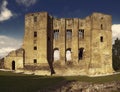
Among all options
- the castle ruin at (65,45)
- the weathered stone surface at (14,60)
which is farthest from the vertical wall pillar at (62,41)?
the weathered stone surface at (14,60)

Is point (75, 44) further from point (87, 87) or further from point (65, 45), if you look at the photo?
point (87, 87)

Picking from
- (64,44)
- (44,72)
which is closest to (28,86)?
(44,72)

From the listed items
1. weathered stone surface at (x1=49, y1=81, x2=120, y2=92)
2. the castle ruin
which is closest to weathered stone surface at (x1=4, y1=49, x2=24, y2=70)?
the castle ruin

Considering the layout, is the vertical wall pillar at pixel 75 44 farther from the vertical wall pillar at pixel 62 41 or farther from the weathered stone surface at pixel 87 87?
the weathered stone surface at pixel 87 87

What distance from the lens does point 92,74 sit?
45.0m

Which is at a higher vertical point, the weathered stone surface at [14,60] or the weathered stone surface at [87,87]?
the weathered stone surface at [14,60]

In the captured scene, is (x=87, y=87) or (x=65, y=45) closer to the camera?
(x=87, y=87)

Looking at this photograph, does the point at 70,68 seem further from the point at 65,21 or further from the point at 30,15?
the point at 30,15

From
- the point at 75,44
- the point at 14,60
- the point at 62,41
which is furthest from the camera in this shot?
the point at 14,60

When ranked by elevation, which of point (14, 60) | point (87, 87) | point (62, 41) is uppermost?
point (62, 41)

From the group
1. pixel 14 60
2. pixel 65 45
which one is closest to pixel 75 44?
pixel 65 45

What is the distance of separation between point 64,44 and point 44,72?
571cm

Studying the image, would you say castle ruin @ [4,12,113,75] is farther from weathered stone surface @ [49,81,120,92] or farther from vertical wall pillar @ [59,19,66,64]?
weathered stone surface @ [49,81,120,92]

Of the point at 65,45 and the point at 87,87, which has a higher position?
the point at 65,45
